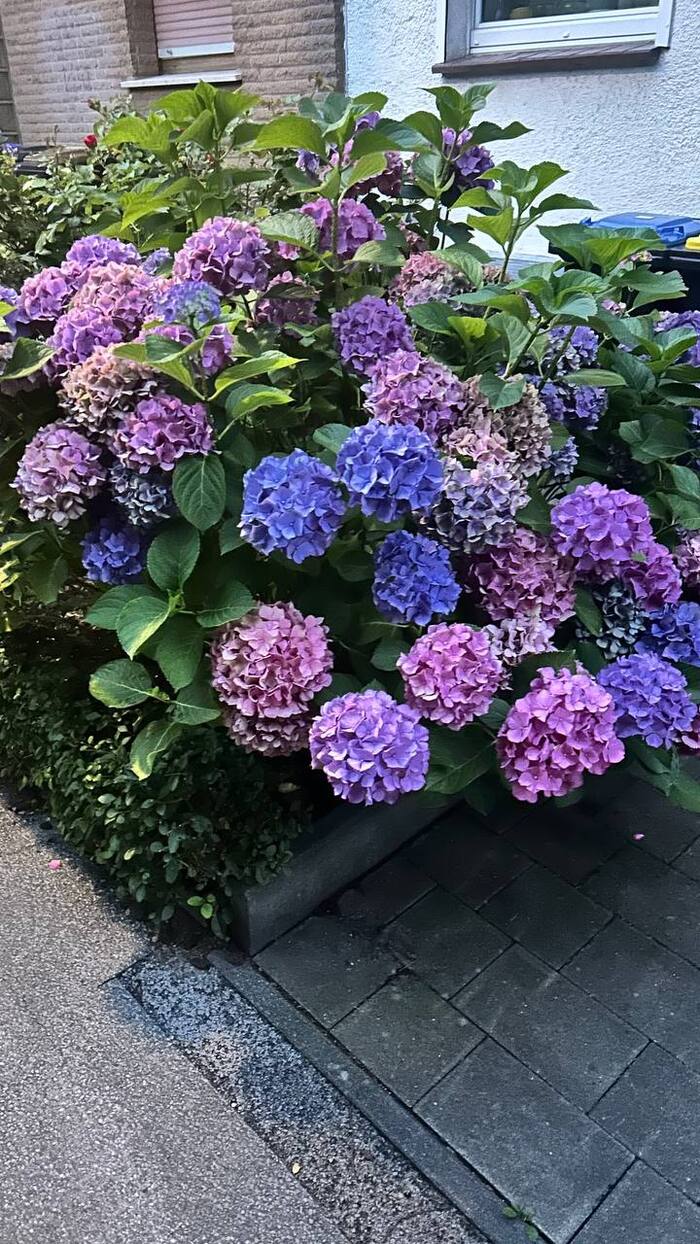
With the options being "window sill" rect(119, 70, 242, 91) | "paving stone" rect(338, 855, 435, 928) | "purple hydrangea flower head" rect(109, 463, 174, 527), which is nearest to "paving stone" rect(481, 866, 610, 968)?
"paving stone" rect(338, 855, 435, 928)

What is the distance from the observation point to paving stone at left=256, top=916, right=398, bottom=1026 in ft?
6.79

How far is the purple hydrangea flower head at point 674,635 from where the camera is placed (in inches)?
75.5

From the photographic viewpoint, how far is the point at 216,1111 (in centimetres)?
187

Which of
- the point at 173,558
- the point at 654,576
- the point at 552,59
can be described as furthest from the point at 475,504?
the point at 552,59

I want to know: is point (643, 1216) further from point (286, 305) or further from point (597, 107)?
point (597, 107)

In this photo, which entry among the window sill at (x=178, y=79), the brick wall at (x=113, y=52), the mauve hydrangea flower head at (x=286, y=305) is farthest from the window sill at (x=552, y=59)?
the mauve hydrangea flower head at (x=286, y=305)

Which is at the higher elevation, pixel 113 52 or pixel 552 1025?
pixel 113 52

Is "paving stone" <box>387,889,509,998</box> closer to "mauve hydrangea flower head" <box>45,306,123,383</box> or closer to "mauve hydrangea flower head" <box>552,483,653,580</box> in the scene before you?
"mauve hydrangea flower head" <box>552,483,653,580</box>

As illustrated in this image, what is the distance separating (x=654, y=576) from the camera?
192cm

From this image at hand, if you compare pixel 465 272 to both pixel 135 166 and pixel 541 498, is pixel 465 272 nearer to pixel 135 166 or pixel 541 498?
pixel 541 498

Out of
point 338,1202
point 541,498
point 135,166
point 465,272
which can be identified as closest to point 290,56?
point 135,166

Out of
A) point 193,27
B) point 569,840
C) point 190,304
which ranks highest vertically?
point 193,27

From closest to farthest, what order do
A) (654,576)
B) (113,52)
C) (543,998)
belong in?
(654,576), (543,998), (113,52)

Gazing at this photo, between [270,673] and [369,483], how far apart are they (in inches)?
15.2
